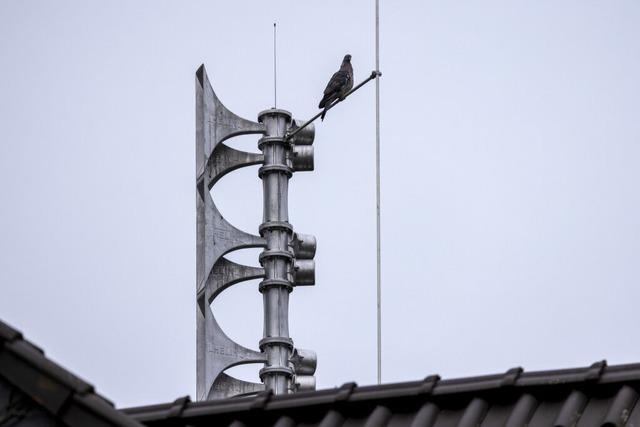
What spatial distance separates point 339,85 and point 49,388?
16945 mm

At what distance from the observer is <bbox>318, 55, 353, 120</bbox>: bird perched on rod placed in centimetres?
2245

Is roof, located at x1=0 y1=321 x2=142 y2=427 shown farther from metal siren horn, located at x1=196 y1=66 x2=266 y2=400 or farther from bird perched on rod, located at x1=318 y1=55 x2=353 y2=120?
bird perched on rod, located at x1=318 y1=55 x2=353 y2=120

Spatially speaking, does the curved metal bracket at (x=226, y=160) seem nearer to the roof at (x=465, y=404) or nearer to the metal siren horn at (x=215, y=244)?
the metal siren horn at (x=215, y=244)

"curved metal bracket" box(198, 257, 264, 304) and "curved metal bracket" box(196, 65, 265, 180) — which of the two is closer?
"curved metal bracket" box(198, 257, 264, 304)

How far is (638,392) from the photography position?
28.3ft

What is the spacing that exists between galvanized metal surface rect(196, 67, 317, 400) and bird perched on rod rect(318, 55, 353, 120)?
16.4 inches

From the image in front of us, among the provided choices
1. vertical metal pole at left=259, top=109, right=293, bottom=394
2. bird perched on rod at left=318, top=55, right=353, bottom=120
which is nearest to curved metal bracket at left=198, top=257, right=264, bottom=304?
vertical metal pole at left=259, top=109, right=293, bottom=394

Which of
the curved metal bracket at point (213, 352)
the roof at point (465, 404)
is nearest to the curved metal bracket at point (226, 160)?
the curved metal bracket at point (213, 352)

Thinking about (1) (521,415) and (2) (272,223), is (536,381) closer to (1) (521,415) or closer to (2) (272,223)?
(1) (521,415)

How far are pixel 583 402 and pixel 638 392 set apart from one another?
263 mm

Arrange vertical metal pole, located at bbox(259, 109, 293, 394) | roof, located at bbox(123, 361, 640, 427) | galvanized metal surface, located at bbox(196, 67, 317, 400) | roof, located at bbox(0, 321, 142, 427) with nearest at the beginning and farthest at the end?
roof, located at bbox(0, 321, 142, 427) → roof, located at bbox(123, 361, 640, 427) → vertical metal pole, located at bbox(259, 109, 293, 394) → galvanized metal surface, located at bbox(196, 67, 317, 400)

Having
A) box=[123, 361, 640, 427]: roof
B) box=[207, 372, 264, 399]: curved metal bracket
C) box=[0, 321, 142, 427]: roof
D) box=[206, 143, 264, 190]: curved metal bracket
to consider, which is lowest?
box=[0, 321, 142, 427]: roof

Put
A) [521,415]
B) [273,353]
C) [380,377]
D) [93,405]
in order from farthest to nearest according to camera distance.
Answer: [273,353], [380,377], [521,415], [93,405]

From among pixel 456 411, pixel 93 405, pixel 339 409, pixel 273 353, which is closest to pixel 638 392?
pixel 456 411
